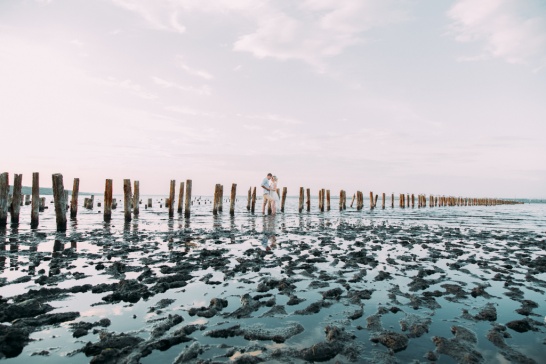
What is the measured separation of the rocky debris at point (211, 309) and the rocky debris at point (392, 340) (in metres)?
2.07

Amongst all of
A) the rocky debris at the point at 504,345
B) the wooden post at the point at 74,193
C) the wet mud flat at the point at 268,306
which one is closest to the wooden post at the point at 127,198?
the wooden post at the point at 74,193

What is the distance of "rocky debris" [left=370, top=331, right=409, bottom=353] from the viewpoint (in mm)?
3492

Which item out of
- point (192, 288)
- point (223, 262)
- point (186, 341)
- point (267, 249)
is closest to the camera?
point (186, 341)

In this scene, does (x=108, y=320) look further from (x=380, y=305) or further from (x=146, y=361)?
(x=380, y=305)

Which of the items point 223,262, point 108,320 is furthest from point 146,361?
point 223,262

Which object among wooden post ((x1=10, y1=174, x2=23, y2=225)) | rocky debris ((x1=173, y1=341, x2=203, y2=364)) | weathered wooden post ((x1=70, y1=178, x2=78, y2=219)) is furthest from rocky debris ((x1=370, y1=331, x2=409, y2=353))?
weathered wooden post ((x1=70, y1=178, x2=78, y2=219))

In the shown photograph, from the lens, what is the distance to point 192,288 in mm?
5684

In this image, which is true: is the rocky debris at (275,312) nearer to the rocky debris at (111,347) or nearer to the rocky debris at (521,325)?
the rocky debris at (111,347)

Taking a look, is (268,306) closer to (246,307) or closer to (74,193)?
(246,307)

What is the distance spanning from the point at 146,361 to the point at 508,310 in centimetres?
484

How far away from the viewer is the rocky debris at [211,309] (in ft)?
14.5

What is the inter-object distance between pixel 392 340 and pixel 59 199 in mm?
14513

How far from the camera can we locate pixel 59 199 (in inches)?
545

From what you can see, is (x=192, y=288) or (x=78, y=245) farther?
(x=78, y=245)
